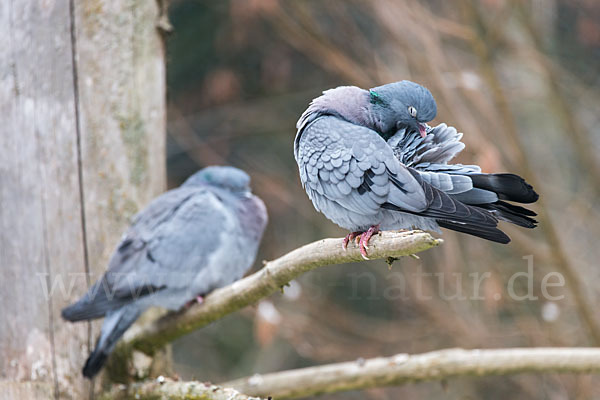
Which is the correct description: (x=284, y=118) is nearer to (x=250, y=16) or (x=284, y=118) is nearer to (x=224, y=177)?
(x=250, y=16)

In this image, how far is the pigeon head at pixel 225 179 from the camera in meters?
4.44

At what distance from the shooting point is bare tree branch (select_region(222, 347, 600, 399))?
3.33 meters

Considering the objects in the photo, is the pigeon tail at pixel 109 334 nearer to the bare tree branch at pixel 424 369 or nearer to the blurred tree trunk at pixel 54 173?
the blurred tree trunk at pixel 54 173

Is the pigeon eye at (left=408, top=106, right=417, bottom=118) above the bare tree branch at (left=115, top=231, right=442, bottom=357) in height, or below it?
above

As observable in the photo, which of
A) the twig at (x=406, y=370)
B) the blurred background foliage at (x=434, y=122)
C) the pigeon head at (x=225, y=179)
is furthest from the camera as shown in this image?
the blurred background foliage at (x=434, y=122)

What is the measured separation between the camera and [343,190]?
8.48ft

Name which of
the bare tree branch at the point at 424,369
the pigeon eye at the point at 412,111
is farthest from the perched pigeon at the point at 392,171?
the bare tree branch at the point at 424,369

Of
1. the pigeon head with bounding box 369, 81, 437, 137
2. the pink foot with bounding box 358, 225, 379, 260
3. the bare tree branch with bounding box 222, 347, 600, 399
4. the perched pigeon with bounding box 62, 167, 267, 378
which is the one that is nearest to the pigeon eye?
the pigeon head with bounding box 369, 81, 437, 137

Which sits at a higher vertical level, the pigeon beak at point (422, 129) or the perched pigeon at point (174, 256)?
the pigeon beak at point (422, 129)

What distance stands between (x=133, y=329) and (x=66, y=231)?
71 cm

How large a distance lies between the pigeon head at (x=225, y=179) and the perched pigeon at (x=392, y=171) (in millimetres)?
1624

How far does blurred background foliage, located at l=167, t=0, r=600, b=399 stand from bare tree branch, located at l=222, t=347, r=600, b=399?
122 cm

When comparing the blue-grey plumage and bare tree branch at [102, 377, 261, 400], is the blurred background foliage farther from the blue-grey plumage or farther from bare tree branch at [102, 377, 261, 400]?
the blue-grey plumage

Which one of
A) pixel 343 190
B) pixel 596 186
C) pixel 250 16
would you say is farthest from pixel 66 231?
pixel 596 186
